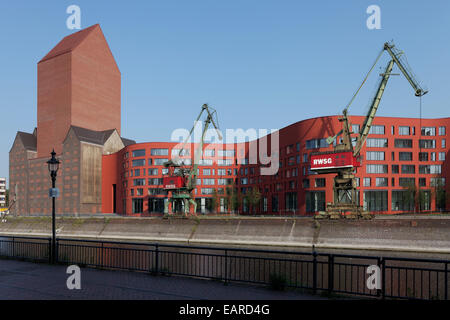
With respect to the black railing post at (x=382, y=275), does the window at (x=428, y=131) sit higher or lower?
higher

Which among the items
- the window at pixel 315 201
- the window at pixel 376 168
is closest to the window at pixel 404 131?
the window at pixel 376 168

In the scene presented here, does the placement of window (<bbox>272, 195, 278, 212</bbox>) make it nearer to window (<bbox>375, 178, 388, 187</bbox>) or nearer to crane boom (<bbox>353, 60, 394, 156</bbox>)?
window (<bbox>375, 178, 388, 187</bbox>)

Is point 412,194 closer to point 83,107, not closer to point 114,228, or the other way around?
point 114,228

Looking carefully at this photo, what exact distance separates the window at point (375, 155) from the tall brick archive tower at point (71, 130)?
69006 mm

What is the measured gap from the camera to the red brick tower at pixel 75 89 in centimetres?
10738

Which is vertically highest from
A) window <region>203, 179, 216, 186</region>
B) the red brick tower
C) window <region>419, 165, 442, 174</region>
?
the red brick tower

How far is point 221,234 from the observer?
166 feet

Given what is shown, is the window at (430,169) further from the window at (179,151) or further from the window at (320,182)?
the window at (179,151)

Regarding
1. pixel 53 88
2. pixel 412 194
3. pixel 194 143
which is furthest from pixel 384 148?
pixel 53 88

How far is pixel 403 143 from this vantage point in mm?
70125

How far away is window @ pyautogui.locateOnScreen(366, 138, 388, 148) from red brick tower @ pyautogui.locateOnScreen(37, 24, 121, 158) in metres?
76.7

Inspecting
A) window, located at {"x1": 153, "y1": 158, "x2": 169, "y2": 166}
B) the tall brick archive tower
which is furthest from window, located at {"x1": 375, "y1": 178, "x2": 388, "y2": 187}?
the tall brick archive tower

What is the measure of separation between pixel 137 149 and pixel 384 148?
56.8 metres

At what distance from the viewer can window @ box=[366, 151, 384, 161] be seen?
6850 centimetres
